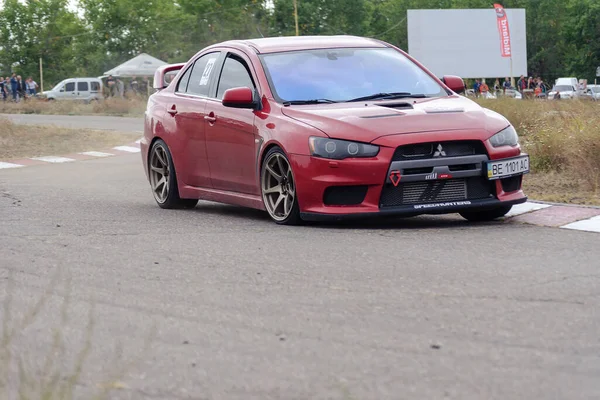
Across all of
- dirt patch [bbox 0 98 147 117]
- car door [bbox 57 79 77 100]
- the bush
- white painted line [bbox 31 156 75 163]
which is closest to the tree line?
car door [bbox 57 79 77 100]

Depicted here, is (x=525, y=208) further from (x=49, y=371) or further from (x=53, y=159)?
(x=53, y=159)

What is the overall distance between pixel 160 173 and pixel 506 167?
3.67 metres

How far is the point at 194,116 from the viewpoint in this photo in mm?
10227

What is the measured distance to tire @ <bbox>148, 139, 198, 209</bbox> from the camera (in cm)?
1070

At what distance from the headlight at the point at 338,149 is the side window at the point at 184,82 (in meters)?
2.72

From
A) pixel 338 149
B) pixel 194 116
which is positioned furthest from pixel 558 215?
pixel 194 116

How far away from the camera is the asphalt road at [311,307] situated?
4.06 metres

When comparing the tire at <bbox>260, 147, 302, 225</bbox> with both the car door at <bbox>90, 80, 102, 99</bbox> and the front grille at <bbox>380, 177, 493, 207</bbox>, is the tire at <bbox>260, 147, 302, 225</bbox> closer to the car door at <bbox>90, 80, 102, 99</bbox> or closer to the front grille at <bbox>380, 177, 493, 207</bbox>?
the front grille at <bbox>380, 177, 493, 207</bbox>

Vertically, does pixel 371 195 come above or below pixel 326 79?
below

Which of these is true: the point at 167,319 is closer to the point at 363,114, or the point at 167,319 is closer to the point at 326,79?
the point at 363,114

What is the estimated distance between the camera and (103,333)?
4887mm

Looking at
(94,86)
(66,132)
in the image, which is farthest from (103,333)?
(94,86)

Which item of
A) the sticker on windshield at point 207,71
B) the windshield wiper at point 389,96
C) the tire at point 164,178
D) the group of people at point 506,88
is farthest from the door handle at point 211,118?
the group of people at point 506,88

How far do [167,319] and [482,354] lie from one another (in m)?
1.48
